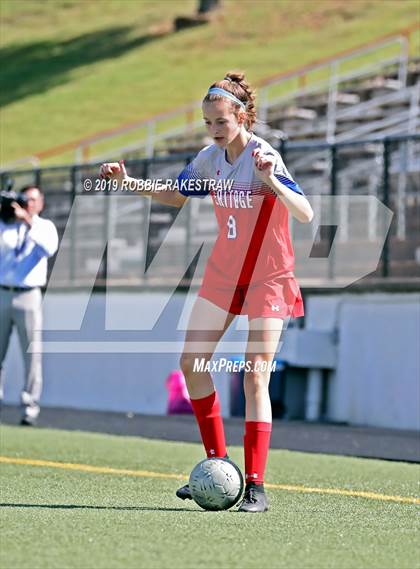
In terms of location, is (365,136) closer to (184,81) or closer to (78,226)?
(78,226)

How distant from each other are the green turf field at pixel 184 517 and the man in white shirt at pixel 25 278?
9.86 feet

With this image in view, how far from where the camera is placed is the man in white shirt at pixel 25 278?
1429cm

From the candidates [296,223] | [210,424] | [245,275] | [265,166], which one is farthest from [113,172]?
[296,223]

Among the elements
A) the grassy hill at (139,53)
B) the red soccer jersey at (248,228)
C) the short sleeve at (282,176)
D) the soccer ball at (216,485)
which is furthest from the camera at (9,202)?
the grassy hill at (139,53)

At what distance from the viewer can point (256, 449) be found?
7746mm

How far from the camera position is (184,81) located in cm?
4969

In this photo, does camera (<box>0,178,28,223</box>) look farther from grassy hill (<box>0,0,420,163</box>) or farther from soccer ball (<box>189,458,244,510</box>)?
grassy hill (<box>0,0,420,163</box>)

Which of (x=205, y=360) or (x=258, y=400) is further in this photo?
(x=205, y=360)

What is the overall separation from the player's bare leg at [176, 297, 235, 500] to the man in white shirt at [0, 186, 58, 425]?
6.37m

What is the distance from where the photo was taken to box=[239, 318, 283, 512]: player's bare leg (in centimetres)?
771

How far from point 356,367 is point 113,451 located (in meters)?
4.72

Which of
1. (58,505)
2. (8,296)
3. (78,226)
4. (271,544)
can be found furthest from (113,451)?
(78,226)

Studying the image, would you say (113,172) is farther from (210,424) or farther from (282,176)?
(210,424)

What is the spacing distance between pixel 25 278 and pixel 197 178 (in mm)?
6466
